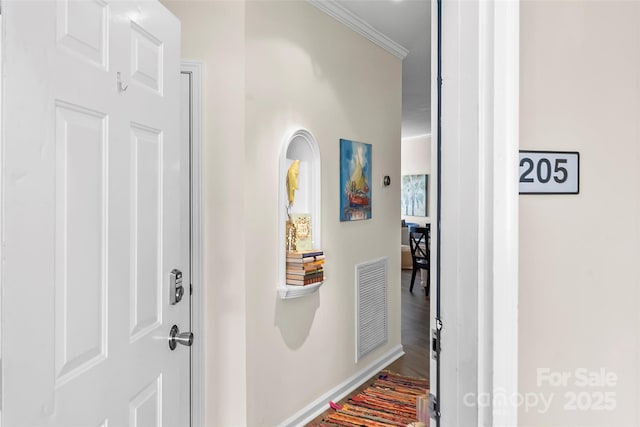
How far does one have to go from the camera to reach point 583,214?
81 centimetres

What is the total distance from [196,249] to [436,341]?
152cm

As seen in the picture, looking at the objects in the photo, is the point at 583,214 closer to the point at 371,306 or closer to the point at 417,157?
the point at 371,306

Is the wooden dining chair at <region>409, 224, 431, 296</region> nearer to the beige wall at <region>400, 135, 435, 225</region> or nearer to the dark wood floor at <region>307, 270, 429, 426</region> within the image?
the dark wood floor at <region>307, 270, 429, 426</region>

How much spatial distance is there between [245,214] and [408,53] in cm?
258

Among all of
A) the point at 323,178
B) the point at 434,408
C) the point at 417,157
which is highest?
the point at 417,157

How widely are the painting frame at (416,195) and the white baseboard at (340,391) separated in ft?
17.6

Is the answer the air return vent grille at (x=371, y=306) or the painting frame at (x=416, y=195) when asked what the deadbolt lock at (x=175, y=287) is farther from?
the painting frame at (x=416, y=195)

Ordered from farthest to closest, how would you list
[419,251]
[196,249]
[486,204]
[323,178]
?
[419,251] < [323,178] < [196,249] < [486,204]

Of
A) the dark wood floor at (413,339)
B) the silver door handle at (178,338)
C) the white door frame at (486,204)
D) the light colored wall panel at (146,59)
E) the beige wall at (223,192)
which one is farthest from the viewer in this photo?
the dark wood floor at (413,339)

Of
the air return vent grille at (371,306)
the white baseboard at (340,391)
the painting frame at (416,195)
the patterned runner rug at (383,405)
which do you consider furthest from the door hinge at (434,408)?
the painting frame at (416,195)

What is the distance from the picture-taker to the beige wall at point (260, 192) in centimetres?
212

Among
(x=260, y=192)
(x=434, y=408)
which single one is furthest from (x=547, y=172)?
(x=260, y=192)

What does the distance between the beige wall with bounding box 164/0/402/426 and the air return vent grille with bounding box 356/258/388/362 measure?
0.32 meters

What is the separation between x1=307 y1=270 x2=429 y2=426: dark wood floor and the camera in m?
3.44
